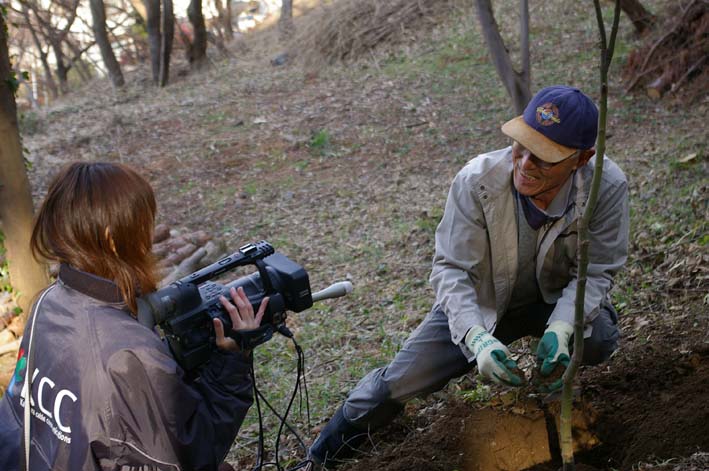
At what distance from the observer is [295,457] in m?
3.26

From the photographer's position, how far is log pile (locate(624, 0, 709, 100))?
743cm

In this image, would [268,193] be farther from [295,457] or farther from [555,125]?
[555,125]

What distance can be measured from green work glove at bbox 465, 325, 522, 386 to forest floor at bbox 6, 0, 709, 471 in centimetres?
57

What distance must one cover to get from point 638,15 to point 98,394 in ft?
29.2

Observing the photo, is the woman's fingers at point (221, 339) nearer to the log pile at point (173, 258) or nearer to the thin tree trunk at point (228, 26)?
the log pile at point (173, 258)

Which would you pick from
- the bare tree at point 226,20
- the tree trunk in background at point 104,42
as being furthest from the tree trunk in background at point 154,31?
the bare tree at point 226,20

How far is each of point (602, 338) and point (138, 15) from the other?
49.6ft

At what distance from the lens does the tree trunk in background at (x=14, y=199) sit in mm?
4156

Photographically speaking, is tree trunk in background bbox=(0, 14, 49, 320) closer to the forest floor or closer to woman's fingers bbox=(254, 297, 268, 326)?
the forest floor

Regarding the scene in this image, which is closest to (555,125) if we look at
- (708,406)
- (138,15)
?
(708,406)

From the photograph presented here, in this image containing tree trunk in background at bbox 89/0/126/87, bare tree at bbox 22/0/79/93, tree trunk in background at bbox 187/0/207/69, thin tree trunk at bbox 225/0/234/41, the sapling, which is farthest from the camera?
thin tree trunk at bbox 225/0/234/41

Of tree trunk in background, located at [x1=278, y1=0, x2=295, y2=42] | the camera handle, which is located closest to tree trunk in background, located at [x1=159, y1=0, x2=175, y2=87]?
tree trunk in background, located at [x1=278, y1=0, x2=295, y2=42]

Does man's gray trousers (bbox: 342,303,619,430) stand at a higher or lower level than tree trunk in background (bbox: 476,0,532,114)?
lower

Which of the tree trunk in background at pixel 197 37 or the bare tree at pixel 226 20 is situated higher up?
the bare tree at pixel 226 20
